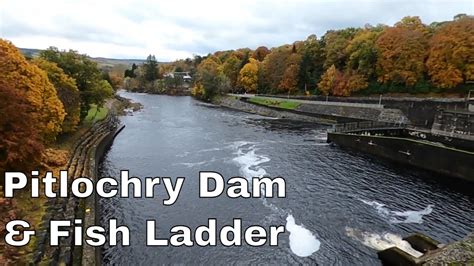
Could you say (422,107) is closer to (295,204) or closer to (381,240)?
(295,204)

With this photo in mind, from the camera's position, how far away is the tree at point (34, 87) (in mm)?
21781

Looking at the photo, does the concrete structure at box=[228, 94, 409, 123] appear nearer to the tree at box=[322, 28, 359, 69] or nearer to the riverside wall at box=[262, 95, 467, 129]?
the riverside wall at box=[262, 95, 467, 129]

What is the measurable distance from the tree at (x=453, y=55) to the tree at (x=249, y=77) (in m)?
43.4

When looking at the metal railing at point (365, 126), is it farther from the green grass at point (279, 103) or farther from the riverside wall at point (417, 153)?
the green grass at point (279, 103)

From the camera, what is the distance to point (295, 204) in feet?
74.8

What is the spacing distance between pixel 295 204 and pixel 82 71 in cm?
2986

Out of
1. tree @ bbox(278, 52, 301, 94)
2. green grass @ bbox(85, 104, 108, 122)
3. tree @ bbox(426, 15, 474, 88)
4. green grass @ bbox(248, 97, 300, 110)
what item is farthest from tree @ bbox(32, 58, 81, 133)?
tree @ bbox(278, 52, 301, 94)

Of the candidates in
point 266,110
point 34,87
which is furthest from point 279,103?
point 34,87

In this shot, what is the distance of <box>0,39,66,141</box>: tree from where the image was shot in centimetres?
2178

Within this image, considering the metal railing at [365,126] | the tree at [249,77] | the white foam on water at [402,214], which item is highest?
the tree at [249,77]

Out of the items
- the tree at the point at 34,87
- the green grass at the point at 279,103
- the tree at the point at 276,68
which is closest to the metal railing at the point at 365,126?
the green grass at the point at 279,103

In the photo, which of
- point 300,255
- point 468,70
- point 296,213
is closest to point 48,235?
point 300,255

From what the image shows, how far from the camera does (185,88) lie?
114688 millimetres

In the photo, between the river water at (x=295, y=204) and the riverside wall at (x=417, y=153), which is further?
the riverside wall at (x=417, y=153)
